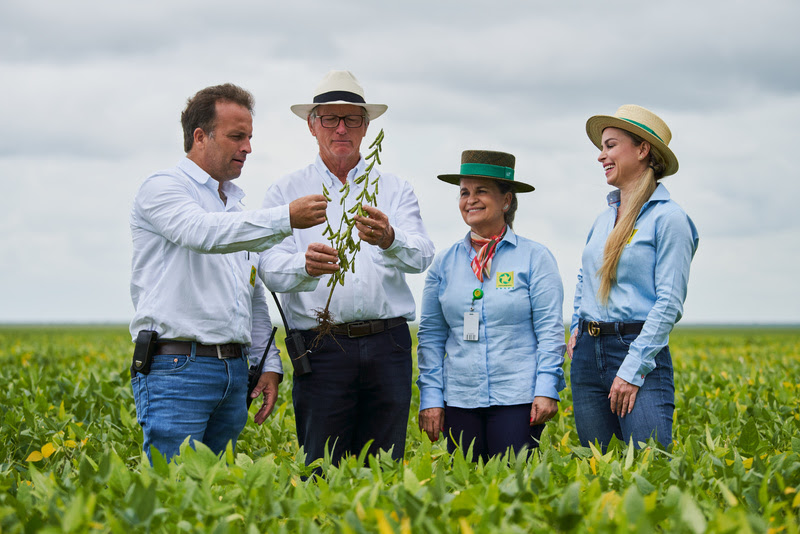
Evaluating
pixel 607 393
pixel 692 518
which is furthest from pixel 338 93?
pixel 692 518

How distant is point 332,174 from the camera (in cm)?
458

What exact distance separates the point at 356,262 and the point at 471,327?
0.79 metres

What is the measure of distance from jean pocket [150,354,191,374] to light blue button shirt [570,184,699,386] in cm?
221

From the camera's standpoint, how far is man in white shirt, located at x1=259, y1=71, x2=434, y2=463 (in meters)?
4.36

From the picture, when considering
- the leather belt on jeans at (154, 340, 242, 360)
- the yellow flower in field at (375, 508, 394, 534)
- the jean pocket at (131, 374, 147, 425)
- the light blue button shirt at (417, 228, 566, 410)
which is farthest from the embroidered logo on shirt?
the yellow flower in field at (375, 508, 394, 534)

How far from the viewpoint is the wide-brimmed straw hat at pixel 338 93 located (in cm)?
441

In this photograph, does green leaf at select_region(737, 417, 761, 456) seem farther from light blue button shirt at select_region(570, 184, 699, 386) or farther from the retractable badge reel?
the retractable badge reel

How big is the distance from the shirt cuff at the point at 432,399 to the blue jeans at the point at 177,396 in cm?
126

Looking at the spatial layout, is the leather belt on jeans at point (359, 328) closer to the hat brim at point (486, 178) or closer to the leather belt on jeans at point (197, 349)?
the leather belt on jeans at point (197, 349)

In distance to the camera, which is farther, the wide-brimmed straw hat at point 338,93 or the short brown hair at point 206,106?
the wide-brimmed straw hat at point 338,93

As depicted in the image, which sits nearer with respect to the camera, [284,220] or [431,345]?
[284,220]

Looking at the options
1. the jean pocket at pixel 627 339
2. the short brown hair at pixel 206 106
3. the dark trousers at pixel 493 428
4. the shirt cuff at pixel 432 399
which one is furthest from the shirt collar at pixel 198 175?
the jean pocket at pixel 627 339

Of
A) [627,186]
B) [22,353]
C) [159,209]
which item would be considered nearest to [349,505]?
[159,209]

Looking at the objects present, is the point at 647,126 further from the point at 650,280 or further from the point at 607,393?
the point at 607,393
